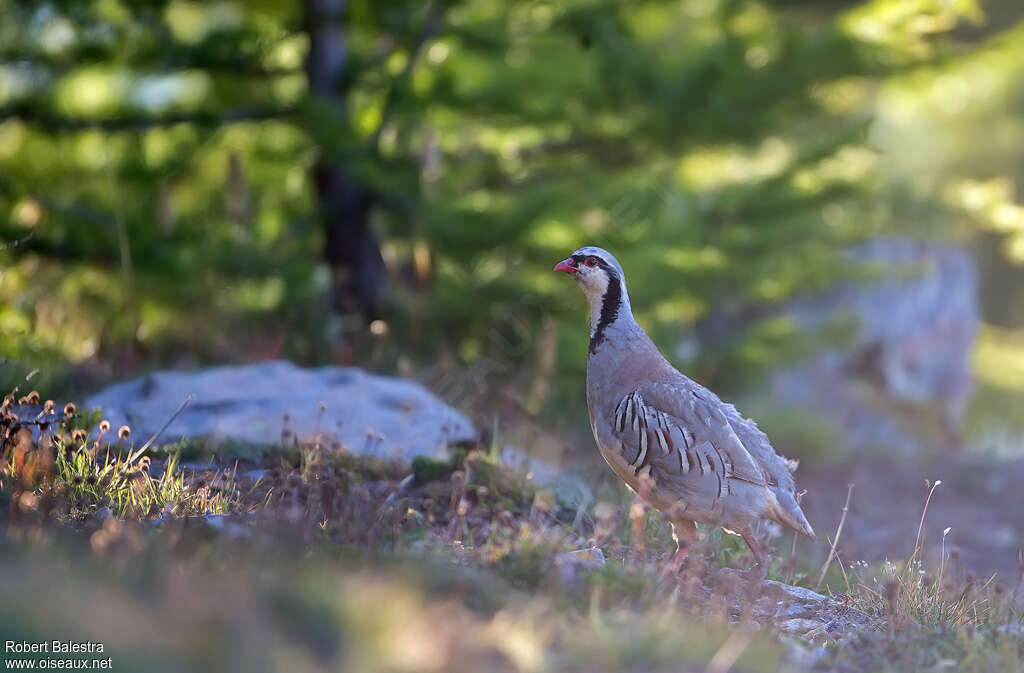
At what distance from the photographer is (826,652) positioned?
4402 millimetres

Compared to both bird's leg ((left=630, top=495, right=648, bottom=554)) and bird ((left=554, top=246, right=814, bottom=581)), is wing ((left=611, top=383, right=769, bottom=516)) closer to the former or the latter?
bird ((left=554, top=246, right=814, bottom=581))

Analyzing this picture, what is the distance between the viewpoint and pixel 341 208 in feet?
33.2

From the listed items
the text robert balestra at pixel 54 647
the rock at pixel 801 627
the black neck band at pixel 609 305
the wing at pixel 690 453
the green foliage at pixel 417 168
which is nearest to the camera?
the text robert balestra at pixel 54 647

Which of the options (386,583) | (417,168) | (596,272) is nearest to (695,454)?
(596,272)

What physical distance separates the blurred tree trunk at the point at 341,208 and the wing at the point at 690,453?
17.6 feet

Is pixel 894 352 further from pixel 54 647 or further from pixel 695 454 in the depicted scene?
pixel 54 647

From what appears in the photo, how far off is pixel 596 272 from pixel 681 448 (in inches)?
42.4

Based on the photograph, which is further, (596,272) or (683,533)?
(596,272)

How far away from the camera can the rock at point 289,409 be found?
6.39 metres

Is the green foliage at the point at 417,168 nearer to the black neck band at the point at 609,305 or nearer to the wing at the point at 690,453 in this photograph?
the black neck band at the point at 609,305

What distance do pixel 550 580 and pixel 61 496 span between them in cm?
210

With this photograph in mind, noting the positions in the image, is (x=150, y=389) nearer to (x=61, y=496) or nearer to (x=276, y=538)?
(x=61, y=496)

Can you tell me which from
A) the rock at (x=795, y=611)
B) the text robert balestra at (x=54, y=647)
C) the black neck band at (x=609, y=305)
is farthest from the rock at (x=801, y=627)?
the text robert balestra at (x=54, y=647)

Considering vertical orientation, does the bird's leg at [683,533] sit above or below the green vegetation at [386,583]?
below
